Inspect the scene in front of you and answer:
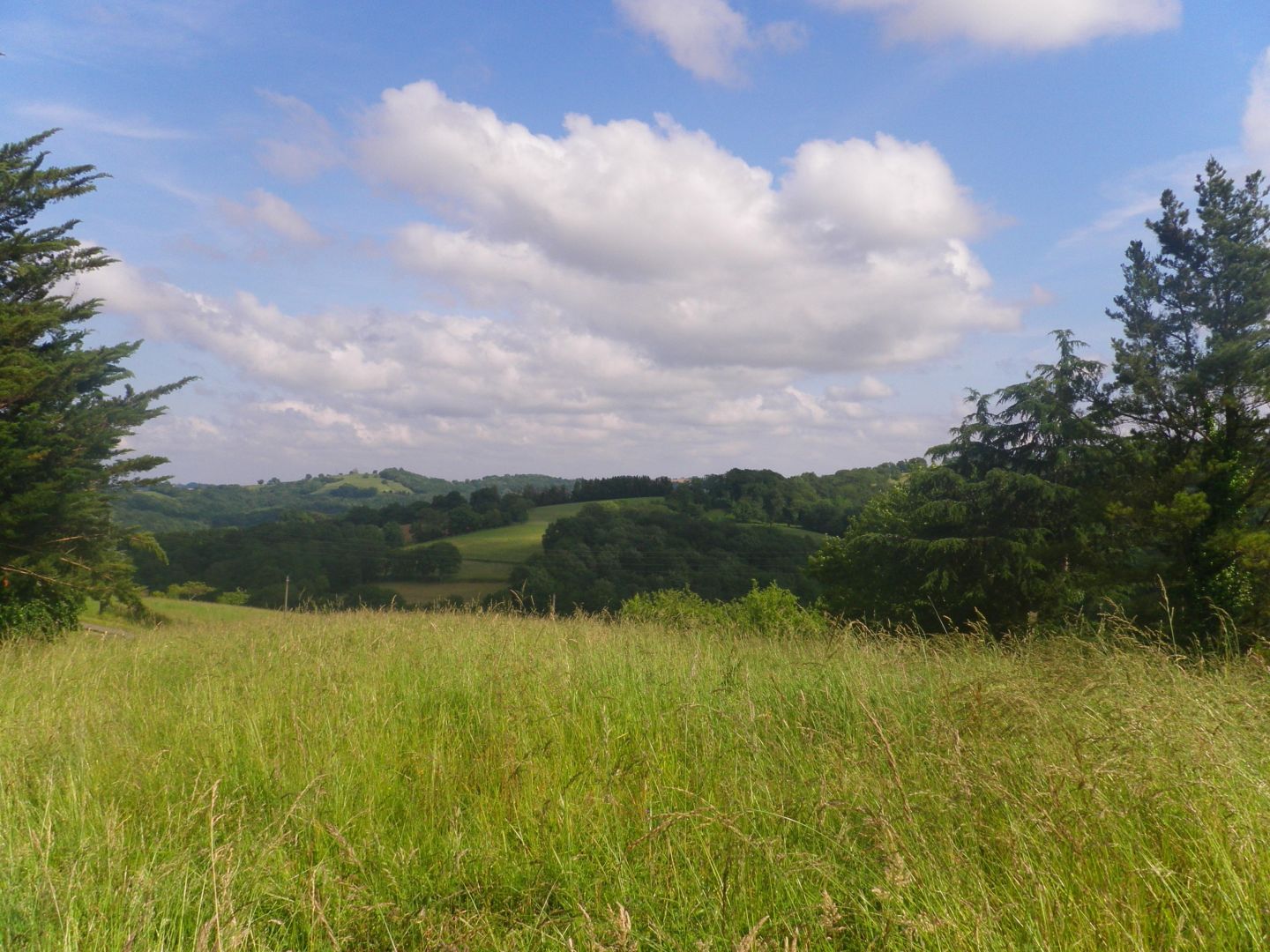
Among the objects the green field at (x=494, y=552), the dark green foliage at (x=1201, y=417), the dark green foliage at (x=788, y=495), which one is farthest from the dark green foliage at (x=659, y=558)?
the dark green foliage at (x=1201, y=417)

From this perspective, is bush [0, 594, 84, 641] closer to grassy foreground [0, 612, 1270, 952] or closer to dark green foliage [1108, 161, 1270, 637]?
grassy foreground [0, 612, 1270, 952]

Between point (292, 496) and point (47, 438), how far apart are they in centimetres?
10422

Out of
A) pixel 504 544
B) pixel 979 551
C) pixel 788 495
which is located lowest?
pixel 504 544

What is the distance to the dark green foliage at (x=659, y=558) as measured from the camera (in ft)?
152

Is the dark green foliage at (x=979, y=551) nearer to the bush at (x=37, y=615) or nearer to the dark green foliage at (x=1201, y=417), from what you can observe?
the dark green foliage at (x=1201, y=417)

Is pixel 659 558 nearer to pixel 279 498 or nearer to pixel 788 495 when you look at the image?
pixel 788 495

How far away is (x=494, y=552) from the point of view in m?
58.9

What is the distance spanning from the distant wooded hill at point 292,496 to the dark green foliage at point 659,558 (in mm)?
30628

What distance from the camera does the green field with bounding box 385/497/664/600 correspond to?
159ft

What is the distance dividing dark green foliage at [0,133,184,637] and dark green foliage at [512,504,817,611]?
24192 mm

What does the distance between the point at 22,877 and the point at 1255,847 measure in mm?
4763

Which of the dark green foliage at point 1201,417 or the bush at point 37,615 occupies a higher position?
the dark green foliage at point 1201,417

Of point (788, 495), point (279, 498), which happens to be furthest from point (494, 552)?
point (279, 498)

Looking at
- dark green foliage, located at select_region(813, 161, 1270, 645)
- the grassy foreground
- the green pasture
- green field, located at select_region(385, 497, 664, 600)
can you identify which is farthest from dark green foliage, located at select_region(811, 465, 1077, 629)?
the green pasture
